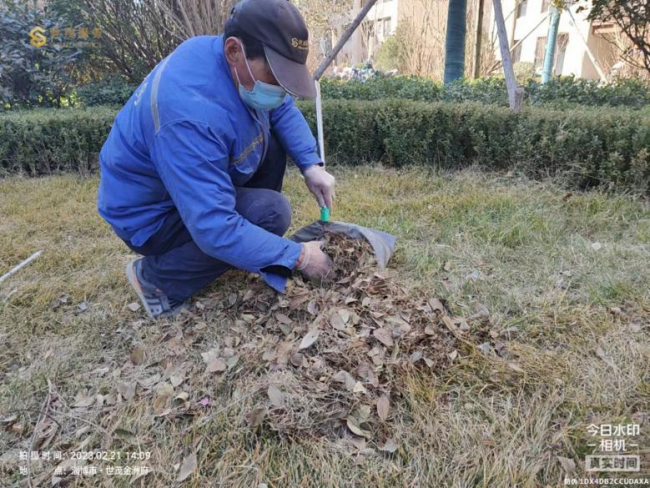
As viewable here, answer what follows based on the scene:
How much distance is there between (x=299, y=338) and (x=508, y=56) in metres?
3.59

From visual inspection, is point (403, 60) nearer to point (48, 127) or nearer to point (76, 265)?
point (48, 127)

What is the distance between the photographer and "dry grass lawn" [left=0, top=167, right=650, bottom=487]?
1.51 m

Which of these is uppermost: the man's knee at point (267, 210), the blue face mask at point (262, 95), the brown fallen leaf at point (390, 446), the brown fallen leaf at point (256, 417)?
the blue face mask at point (262, 95)

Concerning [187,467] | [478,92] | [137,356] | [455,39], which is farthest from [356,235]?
[455,39]

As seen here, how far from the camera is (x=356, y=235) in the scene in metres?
2.34

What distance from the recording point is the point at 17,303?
2449 millimetres

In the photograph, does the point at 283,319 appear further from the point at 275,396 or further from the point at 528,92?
the point at 528,92

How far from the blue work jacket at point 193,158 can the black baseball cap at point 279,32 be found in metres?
0.23

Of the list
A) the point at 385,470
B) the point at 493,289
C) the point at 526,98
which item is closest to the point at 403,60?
the point at 526,98

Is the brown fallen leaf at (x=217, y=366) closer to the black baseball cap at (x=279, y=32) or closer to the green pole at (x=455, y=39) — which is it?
the black baseball cap at (x=279, y=32)

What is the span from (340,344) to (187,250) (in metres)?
0.88

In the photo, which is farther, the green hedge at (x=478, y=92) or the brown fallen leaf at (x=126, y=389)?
the green hedge at (x=478, y=92)

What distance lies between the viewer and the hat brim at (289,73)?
167 centimetres

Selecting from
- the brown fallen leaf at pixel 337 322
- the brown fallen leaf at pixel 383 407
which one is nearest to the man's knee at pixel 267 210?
the brown fallen leaf at pixel 337 322
